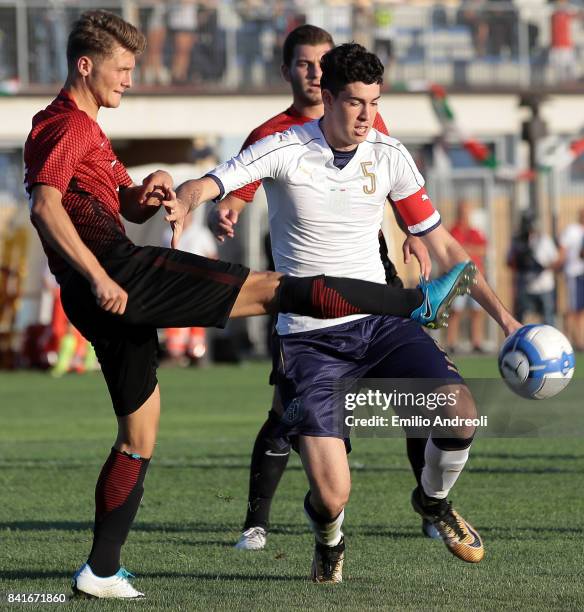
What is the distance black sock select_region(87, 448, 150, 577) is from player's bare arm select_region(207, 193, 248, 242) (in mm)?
1359

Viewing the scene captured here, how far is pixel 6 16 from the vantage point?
2470 cm

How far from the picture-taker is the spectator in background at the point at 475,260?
23.2 meters

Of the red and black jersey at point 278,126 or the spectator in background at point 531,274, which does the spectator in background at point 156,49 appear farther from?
the red and black jersey at point 278,126

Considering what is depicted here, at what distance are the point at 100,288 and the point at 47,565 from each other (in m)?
1.72

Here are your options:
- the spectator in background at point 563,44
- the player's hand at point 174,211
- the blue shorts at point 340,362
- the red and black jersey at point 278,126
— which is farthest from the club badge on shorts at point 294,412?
the spectator in background at point 563,44

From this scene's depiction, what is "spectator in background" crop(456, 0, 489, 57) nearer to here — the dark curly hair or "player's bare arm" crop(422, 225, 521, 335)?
"player's bare arm" crop(422, 225, 521, 335)

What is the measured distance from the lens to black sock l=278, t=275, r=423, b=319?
5.75m

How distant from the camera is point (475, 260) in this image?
22.7 meters

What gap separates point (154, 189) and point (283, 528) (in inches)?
94.5

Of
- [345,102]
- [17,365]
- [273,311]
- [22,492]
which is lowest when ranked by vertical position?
[17,365]

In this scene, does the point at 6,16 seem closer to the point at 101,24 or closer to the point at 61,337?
the point at 61,337

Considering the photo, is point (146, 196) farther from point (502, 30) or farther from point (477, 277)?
point (502, 30)

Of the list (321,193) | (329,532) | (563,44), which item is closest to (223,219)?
(321,193)

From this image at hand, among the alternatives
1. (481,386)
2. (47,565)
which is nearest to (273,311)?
(481,386)
